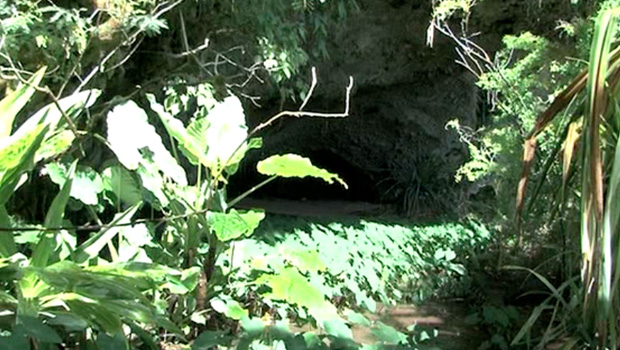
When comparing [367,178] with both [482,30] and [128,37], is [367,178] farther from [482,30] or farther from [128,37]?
[128,37]

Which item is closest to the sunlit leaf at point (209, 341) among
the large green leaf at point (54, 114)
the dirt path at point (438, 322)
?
the large green leaf at point (54, 114)

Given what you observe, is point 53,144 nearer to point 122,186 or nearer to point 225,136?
point 122,186

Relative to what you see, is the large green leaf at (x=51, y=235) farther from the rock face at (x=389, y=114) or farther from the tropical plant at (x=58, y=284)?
the rock face at (x=389, y=114)

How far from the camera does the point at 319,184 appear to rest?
33.3 ft

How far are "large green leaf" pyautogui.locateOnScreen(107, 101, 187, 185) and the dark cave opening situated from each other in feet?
18.2

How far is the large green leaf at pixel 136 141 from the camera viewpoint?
9.89 feet

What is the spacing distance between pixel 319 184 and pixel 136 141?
23.4 ft

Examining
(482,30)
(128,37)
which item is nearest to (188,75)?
(128,37)

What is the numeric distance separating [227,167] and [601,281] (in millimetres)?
1521

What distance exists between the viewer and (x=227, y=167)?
3.05 m

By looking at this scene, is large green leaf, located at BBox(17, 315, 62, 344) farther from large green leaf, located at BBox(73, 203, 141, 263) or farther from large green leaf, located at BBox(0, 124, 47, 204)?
large green leaf, located at BBox(73, 203, 141, 263)

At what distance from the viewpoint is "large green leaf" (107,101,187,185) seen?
3.01 metres

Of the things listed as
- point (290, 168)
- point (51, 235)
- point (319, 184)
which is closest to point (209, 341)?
point (51, 235)

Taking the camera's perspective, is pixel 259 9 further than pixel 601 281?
Yes
